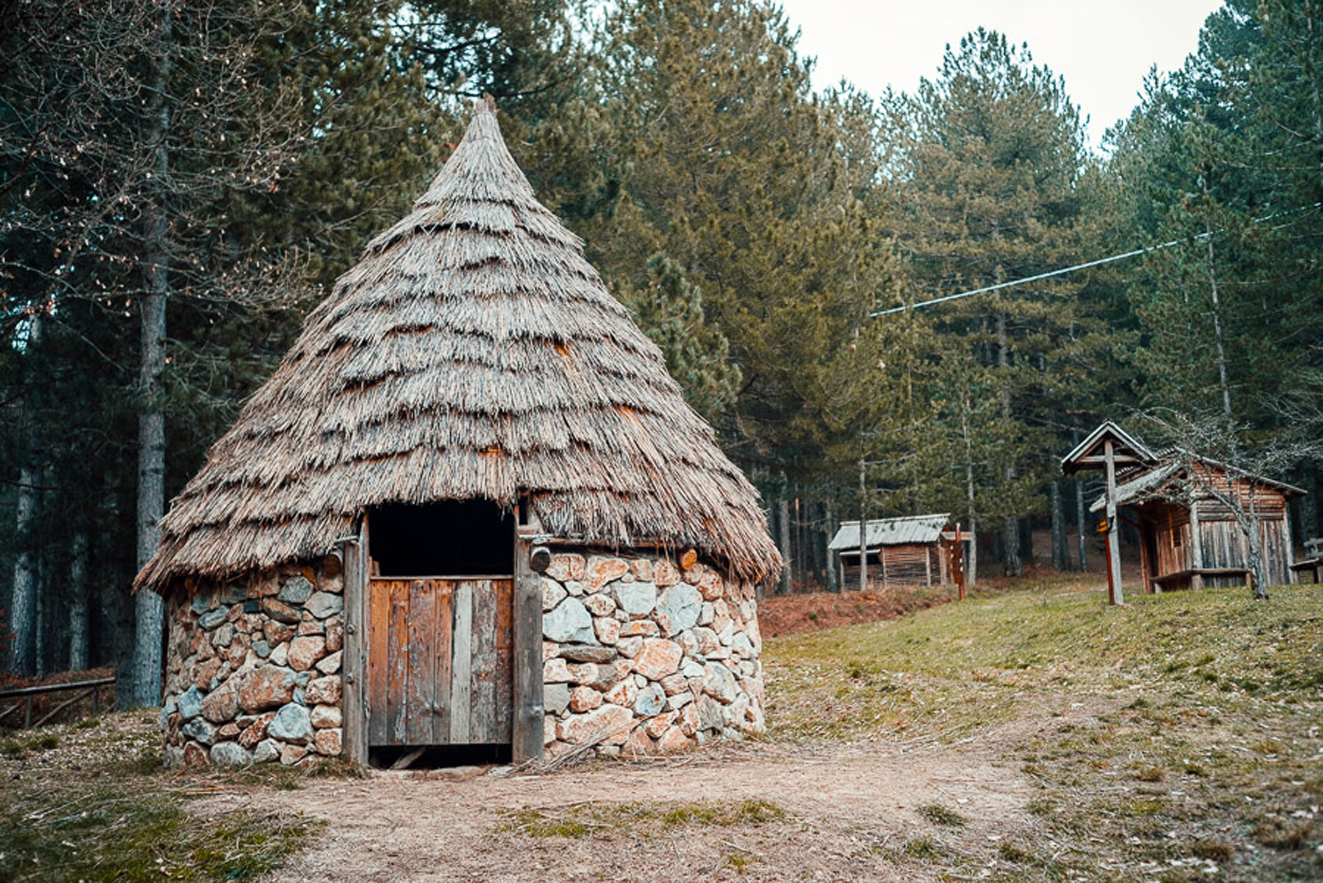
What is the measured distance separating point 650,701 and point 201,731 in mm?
4035

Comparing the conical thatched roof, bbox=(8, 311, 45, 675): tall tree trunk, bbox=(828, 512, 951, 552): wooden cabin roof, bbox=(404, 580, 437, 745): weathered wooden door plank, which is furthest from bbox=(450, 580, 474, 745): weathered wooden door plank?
bbox=(828, 512, 951, 552): wooden cabin roof

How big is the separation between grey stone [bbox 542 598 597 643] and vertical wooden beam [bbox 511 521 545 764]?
0.12m

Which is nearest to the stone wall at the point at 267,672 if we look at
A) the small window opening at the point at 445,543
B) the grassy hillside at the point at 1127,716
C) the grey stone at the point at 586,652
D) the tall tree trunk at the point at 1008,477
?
the grey stone at the point at 586,652

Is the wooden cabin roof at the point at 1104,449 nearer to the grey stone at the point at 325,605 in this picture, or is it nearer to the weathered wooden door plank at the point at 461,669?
the weathered wooden door plank at the point at 461,669

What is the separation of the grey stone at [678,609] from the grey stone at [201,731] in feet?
13.4

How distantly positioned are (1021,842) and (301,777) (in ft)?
18.4

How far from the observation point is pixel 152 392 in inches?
599

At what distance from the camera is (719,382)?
20.0m

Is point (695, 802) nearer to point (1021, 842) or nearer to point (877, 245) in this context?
point (1021, 842)

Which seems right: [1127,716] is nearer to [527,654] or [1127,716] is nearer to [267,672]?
[527,654]

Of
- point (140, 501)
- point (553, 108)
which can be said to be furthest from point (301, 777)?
point (553, 108)

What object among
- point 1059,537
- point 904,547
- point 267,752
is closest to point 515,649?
point 267,752

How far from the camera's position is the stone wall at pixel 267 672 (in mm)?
9211

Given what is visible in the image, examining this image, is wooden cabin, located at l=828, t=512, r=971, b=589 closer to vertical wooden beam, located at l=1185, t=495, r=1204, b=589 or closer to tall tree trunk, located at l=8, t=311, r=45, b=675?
vertical wooden beam, located at l=1185, t=495, r=1204, b=589
